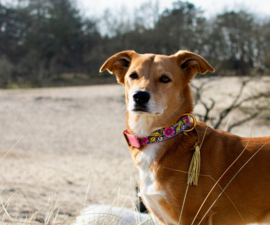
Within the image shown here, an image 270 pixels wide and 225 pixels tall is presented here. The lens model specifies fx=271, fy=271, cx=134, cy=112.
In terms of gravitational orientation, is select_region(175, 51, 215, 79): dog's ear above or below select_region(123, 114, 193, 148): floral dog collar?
above

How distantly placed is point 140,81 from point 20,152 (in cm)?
909

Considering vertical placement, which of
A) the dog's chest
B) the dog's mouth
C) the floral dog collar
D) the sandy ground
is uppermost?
the dog's mouth

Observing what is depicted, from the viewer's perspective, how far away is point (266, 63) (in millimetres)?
12047

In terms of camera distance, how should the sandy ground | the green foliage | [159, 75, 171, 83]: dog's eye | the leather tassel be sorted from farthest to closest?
the green foliage → the sandy ground → [159, 75, 171, 83]: dog's eye → the leather tassel

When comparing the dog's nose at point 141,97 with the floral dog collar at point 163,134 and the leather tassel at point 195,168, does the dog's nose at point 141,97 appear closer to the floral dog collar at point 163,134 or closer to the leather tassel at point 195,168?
the floral dog collar at point 163,134

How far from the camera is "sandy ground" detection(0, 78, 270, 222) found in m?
4.77

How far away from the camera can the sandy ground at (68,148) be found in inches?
188

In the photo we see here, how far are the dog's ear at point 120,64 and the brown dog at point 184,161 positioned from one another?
1.08ft

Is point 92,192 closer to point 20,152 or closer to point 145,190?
point 145,190

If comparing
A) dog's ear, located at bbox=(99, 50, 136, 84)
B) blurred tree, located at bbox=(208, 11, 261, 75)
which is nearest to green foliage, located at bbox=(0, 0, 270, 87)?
blurred tree, located at bbox=(208, 11, 261, 75)

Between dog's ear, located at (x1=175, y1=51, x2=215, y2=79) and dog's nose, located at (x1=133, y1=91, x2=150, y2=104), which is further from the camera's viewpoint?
dog's ear, located at (x1=175, y1=51, x2=215, y2=79)

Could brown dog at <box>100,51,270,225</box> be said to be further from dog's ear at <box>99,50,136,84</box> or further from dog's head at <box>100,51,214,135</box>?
dog's ear at <box>99,50,136,84</box>

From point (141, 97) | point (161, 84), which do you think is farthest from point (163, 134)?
point (161, 84)

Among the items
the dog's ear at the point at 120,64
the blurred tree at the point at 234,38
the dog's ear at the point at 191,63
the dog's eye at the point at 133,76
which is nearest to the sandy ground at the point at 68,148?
the dog's eye at the point at 133,76
